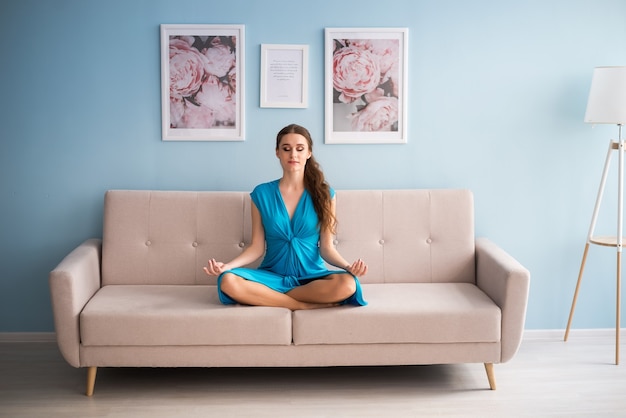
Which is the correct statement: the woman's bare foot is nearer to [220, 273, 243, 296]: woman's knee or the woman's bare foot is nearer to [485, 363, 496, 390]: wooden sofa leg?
[220, 273, 243, 296]: woman's knee

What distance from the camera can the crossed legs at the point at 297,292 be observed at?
335cm

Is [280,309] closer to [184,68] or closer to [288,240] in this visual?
[288,240]

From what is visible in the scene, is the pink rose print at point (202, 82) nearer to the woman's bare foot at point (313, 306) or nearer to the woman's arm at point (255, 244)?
the woman's arm at point (255, 244)

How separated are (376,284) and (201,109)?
1.31 m

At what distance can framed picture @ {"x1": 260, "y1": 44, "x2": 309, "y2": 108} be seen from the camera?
13.2 feet

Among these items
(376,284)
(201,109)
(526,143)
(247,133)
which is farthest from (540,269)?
(201,109)

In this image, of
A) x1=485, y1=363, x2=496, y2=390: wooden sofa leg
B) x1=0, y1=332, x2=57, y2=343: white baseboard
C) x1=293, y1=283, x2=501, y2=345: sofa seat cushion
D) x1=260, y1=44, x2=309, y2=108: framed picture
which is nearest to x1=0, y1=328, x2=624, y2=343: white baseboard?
x1=0, y1=332, x2=57, y2=343: white baseboard

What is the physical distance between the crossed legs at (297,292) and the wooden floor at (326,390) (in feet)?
1.34

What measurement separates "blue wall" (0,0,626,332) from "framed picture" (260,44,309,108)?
5 cm

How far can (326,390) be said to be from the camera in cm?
347

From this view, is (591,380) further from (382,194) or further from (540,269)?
(382,194)

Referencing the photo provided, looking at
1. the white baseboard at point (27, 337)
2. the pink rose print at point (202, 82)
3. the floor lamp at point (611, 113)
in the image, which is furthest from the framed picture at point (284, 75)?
the white baseboard at point (27, 337)

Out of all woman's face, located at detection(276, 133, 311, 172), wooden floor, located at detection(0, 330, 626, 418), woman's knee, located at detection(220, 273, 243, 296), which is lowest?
wooden floor, located at detection(0, 330, 626, 418)

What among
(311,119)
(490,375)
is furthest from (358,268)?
(311,119)
